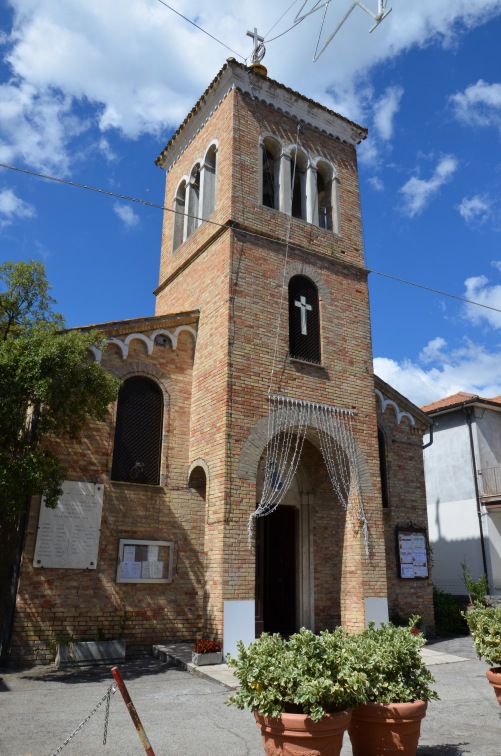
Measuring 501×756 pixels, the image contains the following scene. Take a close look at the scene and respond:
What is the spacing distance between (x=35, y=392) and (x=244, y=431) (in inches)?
161

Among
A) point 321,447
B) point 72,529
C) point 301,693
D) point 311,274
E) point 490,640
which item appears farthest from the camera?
point 311,274

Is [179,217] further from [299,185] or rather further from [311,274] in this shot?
[311,274]

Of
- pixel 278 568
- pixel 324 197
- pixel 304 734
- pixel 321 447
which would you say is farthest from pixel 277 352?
pixel 304 734

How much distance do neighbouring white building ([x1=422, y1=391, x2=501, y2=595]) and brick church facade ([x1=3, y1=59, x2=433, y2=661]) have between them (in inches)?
218

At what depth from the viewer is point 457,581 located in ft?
64.1

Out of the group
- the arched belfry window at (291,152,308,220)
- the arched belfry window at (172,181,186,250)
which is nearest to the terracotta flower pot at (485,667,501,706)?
the arched belfry window at (291,152,308,220)

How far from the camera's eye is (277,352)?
40.9ft

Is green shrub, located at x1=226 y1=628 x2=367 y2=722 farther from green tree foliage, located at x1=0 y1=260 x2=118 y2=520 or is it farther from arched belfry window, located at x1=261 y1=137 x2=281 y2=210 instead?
arched belfry window, located at x1=261 y1=137 x2=281 y2=210

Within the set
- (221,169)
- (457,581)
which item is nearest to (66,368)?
(221,169)

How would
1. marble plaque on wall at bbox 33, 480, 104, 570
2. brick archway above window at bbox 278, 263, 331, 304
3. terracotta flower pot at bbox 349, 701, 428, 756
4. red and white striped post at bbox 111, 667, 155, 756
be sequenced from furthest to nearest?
brick archway above window at bbox 278, 263, 331, 304 < marble plaque on wall at bbox 33, 480, 104, 570 < terracotta flower pot at bbox 349, 701, 428, 756 < red and white striped post at bbox 111, 667, 155, 756

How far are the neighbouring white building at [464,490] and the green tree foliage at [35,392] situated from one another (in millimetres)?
12880

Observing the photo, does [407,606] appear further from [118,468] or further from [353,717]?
[353,717]

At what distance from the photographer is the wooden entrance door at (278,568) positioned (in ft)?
42.1

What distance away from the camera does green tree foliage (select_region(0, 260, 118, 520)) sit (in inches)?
353
